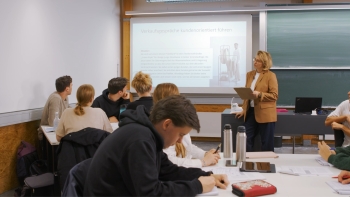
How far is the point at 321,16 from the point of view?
638cm

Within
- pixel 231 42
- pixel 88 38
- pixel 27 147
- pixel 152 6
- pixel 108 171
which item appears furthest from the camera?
pixel 152 6

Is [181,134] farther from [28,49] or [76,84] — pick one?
[76,84]

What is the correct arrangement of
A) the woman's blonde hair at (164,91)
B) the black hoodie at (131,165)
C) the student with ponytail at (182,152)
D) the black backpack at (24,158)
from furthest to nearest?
the black backpack at (24,158)
the woman's blonde hair at (164,91)
the student with ponytail at (182,152)
the black hoodie at (131,165)

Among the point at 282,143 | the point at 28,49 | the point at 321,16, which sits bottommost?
the point at 282,143

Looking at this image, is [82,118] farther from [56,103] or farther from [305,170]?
[305,170]

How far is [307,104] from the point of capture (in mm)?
4930

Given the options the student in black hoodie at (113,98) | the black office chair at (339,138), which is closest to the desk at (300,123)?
the student in black hoodie at (113,98)

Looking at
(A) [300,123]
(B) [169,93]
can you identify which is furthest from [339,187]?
(A) [300,123]

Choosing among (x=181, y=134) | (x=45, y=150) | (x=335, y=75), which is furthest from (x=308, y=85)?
(x=181, y=134)

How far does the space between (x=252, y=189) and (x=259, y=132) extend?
2.88m

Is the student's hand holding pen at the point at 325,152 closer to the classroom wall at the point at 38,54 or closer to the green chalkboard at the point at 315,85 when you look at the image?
the classroom wall at the point at 38,54

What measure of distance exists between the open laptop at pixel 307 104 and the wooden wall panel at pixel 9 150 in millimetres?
3550

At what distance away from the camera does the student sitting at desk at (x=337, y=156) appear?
2053 mm

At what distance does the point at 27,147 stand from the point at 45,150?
0.23 metres
